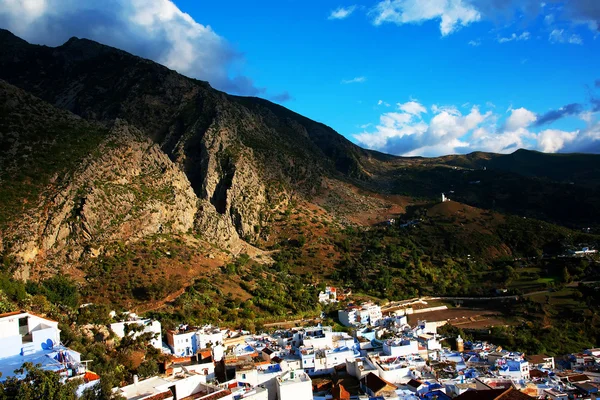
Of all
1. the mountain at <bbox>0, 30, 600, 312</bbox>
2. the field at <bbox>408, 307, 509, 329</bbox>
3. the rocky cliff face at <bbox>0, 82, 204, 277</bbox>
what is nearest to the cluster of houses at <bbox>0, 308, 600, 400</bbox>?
the field at <bbox>408, 307, 509, 329</bbox>

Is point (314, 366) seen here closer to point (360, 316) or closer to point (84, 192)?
point (360, 316)

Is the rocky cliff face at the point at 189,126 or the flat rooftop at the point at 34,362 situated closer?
the flat rooftop at the point at 34,362

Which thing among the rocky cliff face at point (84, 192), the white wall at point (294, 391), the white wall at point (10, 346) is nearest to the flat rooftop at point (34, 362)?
the white wall at point (10, 346)

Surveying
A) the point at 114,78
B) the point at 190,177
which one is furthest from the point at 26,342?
the point at 114,78

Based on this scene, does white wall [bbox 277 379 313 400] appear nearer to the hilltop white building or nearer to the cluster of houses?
the cluster of houses

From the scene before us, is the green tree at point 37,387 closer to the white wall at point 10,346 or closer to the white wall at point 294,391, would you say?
the white wall at point 10,346
